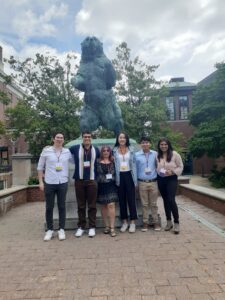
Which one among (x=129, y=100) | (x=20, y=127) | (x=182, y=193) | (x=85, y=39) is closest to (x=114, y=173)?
(x=85, y=39)

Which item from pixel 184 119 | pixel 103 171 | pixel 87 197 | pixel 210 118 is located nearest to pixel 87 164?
pixel 103 171

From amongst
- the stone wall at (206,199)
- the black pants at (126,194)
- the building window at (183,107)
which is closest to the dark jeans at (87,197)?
the black pants at (126,194)

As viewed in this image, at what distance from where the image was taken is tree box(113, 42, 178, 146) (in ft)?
60.9

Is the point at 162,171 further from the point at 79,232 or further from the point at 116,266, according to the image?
the point at 116,266

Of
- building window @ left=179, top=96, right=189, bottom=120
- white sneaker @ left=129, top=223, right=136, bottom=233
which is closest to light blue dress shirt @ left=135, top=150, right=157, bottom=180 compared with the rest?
white sneaker @ left=129, top=223, right=136, bottom=233

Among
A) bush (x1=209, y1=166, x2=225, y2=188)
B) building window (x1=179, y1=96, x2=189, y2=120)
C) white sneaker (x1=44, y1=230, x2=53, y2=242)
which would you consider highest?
building window (x1=179, y1=96, x2=189, y2=120)

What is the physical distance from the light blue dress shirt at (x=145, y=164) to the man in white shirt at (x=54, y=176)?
3.77 feet

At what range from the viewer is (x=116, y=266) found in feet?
12.5

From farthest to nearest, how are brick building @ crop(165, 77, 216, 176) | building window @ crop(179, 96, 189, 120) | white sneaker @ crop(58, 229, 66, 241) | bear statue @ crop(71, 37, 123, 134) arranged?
building window @ crop(179, 96, 189, 120)
brick building @ crop(165, 77, 216, 176)
bear statue @ crop(71, 37, 123, 134)
white sneaker @ crop(58, 229, 66, 241)

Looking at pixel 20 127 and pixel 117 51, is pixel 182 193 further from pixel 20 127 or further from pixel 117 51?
pixel 117 51

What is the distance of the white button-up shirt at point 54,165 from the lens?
5.13 m

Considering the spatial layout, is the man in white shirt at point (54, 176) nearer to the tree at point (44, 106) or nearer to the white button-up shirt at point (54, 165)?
the white button-up shirt at point (54, 165)

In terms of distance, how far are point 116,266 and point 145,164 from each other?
2.00 metres

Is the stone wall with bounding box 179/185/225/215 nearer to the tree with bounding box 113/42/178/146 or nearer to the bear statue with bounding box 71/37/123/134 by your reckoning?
the bear statue with bounding box 71/37/123/134
